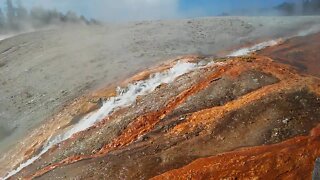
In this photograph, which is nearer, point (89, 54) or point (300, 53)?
point (300, 53)

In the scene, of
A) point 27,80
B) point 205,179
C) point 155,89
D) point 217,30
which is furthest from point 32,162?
point 217,30

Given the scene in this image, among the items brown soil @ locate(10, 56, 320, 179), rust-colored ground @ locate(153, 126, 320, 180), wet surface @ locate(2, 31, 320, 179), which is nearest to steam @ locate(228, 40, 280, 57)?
wet surface @ locate(2, 31, 320, 179)

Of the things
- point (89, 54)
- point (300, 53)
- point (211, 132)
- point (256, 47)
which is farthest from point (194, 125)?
point (89, 54)

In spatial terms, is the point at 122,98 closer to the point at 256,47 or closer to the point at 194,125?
the point at 194,125

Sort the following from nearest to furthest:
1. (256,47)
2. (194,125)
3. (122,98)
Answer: (194,125), (122,98), (256,47)

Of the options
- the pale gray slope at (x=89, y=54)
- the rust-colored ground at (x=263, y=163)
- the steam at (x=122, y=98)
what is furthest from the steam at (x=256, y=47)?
the rust-colored ground at (x=263, y=163)

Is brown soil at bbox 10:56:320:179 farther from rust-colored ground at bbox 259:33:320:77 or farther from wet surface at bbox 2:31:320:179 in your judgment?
rust-colored ground at bbox 259:33:320:77

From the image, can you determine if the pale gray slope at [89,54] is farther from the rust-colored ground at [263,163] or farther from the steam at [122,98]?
the rust-colored ground at [263,163]

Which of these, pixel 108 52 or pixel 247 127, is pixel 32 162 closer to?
pixel 247 127
